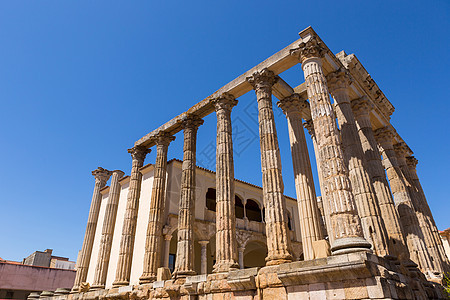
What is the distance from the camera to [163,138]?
16.4 metres

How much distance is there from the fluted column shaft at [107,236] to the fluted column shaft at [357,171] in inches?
518

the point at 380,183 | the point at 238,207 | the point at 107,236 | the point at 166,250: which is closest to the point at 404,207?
the point at 380,183

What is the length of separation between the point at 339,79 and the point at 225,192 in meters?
6.75

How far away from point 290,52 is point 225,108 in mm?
3960

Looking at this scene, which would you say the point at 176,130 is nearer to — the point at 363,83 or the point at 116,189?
the point at 116,189

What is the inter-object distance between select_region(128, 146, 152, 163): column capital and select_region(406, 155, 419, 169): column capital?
16080 millimetres

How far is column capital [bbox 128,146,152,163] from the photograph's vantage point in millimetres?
17656

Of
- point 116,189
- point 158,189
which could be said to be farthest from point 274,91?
point 116,189

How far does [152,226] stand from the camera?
14.3 meters

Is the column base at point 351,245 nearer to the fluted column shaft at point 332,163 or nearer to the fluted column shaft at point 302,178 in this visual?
the fluted column shaft at point 332,163

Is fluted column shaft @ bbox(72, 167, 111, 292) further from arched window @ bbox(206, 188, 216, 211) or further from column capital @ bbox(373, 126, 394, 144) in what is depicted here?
column capital @ bbox(373, 126, 394, 144)

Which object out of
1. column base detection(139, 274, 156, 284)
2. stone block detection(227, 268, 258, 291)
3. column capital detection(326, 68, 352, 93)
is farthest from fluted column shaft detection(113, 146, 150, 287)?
column capital detection(326, 68, 352, 93)

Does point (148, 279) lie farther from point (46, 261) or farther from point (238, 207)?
point (46, 261)

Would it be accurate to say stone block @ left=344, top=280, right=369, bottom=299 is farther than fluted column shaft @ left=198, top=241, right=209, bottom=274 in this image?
No
